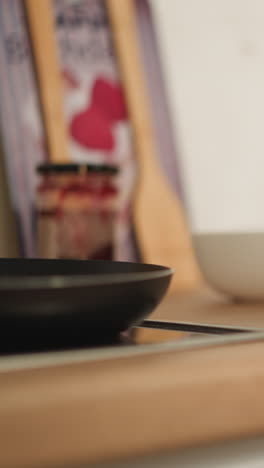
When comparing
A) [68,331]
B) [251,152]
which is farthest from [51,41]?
[68,331]

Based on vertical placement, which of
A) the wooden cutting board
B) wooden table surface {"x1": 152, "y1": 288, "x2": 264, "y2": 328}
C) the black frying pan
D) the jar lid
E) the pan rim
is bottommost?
wooden table surface {"x1": 152, "y1": 288, "x2": 264, "y2": 328}

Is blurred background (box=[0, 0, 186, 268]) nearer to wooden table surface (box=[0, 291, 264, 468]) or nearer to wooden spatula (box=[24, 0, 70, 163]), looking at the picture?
wooden spatula (box=[24, 0, 70, 163])

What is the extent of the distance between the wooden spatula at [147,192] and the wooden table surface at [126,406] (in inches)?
31.1

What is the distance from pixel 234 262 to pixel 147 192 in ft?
1.47

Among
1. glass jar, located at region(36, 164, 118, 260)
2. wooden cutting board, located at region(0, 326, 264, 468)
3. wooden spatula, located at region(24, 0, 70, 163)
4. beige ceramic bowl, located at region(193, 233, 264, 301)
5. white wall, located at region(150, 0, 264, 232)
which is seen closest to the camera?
wooden cutting board, located at region(0, 326, 264, 468)

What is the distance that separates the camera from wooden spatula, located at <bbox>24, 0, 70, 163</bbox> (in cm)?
113

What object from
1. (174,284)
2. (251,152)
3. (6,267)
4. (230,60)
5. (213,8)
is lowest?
(174,284)

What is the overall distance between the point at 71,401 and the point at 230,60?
1.22 metres

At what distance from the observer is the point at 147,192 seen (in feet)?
3.94

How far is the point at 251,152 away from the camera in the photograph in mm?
1414

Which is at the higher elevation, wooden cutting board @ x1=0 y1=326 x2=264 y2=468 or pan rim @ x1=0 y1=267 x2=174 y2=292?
pan rim @ x1=0 y1=267 x2=174 y2=292

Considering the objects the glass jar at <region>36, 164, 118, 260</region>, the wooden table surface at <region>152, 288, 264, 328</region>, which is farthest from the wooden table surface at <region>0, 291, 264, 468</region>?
the glass jar at <region>36, 164, 118, 260</region>

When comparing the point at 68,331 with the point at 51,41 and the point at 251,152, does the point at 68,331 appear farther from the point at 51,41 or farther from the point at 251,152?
the point at 251,152

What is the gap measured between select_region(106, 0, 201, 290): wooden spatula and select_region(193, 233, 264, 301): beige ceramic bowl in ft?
1.15
